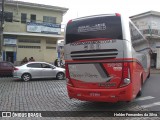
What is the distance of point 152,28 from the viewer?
35.5 m

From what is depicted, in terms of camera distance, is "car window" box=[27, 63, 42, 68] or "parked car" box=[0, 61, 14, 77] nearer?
"car window" box=[27, 63, 42, 68]

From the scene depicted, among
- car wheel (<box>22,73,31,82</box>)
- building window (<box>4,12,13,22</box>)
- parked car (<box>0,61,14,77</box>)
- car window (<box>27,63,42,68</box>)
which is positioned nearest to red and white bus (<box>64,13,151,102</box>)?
car wheel (<box>22,73,31,82</box>)

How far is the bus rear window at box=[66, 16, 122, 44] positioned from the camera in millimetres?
7754

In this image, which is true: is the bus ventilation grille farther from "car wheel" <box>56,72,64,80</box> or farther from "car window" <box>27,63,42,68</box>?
"car wheel" <box>56,72,64,80</box>

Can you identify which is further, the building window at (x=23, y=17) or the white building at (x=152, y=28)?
the white building at (x=152, y=28)

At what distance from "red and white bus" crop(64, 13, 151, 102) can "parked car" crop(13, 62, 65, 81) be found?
10041 millimetres

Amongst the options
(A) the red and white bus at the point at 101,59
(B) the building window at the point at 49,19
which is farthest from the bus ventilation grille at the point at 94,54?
(B) the building window at the point at 49,19

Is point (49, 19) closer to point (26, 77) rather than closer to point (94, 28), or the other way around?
point (26, 77)

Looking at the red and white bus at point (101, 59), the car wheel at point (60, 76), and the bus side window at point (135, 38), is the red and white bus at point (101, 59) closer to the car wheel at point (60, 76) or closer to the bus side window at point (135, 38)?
the bus side window at point (135, 38)

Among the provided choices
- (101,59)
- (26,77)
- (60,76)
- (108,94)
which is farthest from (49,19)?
(108,94)

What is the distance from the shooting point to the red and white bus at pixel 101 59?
7656 millimetres

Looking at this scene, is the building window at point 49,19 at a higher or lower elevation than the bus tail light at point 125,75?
higher

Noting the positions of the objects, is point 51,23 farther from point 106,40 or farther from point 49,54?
point 106,40

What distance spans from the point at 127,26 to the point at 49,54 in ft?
80.0
